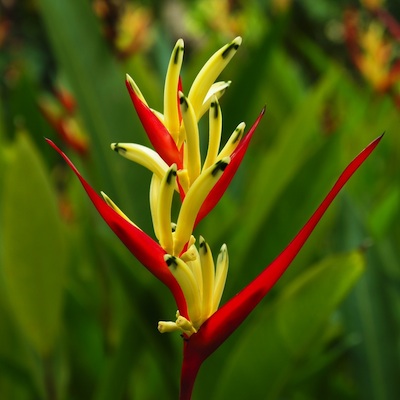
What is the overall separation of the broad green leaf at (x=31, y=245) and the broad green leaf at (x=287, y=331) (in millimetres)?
230

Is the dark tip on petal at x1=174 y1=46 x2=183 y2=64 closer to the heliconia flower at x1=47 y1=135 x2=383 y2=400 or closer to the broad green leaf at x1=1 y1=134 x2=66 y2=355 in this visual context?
the heliconia flower at x1=47 y1=135 x2=383 y2=400

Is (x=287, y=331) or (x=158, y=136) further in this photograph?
(x=287, y=331)

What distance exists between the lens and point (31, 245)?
891mm

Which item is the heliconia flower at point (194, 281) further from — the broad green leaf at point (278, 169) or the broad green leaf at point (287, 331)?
the broad green leaf at point (278, 169)

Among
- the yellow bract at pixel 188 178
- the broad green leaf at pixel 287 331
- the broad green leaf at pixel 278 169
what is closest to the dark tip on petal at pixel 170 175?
the yellow bract at pixel 188 178

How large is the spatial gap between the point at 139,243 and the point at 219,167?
5cm

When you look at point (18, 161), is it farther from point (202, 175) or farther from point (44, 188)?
point (202, 175)

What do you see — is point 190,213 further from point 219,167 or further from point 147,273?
point 147,273

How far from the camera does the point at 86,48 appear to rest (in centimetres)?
102

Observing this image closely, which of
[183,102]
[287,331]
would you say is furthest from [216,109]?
[287,331]

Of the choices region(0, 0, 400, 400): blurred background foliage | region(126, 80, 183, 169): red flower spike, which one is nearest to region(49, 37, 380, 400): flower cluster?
region(126, 80, 183, 169): red flower spike

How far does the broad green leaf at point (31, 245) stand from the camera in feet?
2.90

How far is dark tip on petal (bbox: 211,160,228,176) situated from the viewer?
0.32 metres

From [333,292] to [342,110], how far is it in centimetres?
114
